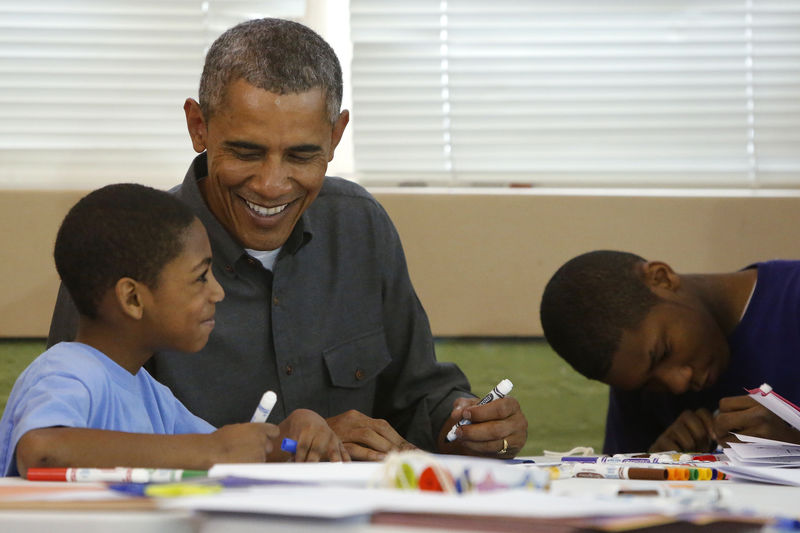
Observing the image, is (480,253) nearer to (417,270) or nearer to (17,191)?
(417,270)

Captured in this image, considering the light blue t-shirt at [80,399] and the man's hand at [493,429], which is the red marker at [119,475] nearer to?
the light blue t-shirt at [80,399]

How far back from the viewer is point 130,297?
54.1 inches

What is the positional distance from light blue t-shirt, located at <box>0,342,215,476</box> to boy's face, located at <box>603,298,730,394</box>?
964 millimetres

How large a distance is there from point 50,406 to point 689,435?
1306 mm

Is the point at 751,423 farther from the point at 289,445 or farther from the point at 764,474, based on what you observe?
the point at 289,445

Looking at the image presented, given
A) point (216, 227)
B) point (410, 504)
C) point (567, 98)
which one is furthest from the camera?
point (567, 98)

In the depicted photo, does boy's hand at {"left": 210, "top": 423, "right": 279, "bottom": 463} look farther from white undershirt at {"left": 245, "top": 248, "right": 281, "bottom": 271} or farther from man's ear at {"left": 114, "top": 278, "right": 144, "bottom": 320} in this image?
white undershirt at {"left": 245, "top": 248, "right": 281, "bottom": 271}

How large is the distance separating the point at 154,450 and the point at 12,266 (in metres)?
1.53

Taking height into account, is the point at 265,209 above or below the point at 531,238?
above

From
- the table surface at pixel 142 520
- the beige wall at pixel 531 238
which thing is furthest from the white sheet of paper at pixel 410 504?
the beige wall at pixel 531 238

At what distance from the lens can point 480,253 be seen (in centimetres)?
253

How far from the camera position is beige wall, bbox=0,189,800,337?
2518 mm

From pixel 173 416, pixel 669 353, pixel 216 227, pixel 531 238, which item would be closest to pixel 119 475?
pixel 173 416

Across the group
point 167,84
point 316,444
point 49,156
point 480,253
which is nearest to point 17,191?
point 49,156
